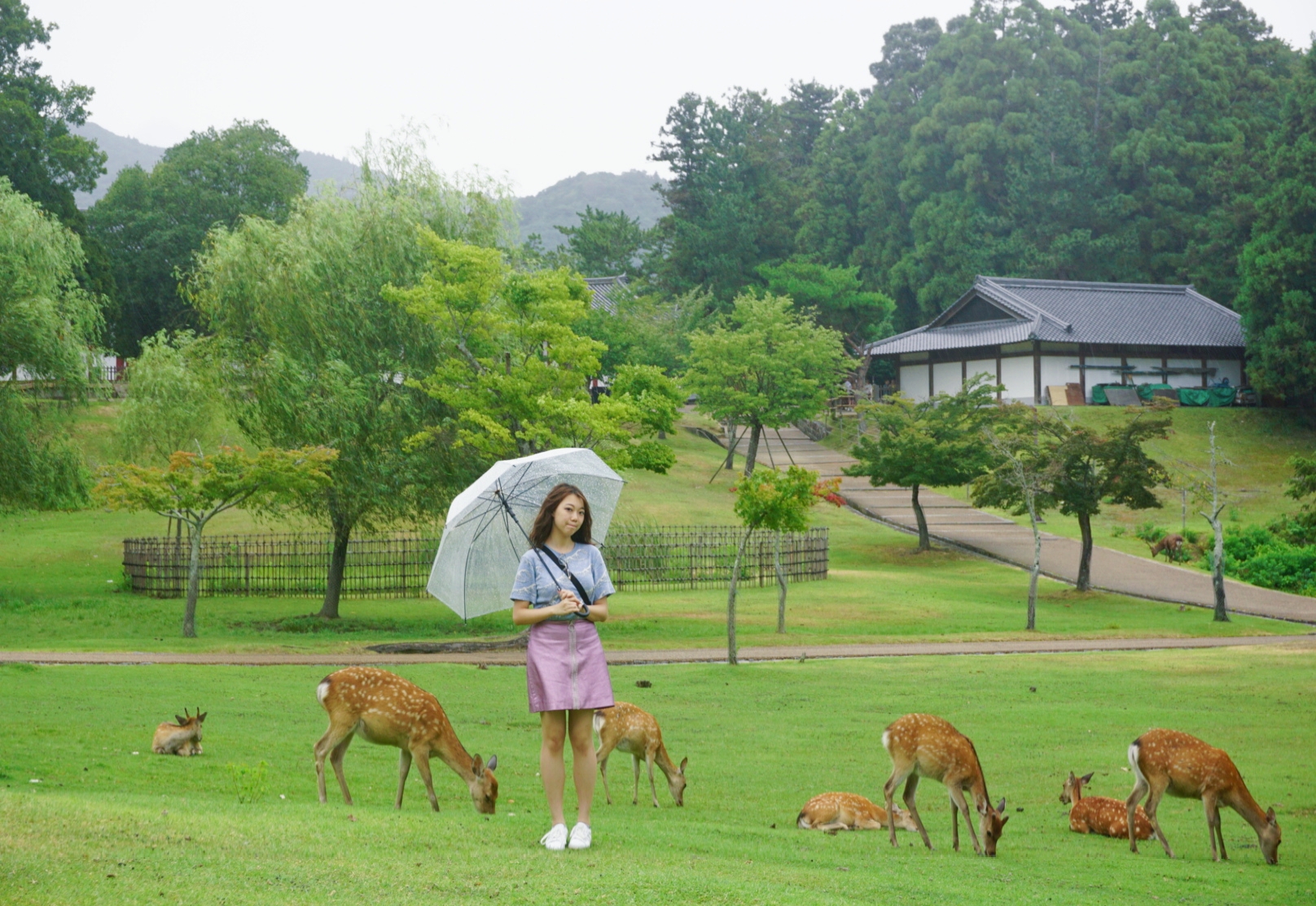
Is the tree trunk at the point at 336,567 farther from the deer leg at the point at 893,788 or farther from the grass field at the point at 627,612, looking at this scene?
the deer leg at the point at 893,788

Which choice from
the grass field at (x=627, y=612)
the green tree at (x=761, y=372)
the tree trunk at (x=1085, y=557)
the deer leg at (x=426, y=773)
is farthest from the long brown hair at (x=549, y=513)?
the green tree at (x=761, y=372)

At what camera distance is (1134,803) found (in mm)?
8453

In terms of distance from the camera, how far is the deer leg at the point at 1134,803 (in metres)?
8.35

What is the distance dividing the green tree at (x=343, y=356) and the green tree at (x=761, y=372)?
2260 centimetres

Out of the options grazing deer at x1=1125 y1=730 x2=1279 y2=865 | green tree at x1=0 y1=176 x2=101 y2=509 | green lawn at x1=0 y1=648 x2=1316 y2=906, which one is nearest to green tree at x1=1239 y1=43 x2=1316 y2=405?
green lawn at x1=0 y1=648 x2=1316 y2=906

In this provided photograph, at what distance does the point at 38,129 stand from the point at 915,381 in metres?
40.7

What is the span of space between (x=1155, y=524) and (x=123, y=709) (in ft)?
120

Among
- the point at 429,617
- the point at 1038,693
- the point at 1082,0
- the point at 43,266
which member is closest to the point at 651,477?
the point at 429,617

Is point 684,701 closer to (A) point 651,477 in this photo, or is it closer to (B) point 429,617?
(B) point 429,617

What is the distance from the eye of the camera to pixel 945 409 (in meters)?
38.2

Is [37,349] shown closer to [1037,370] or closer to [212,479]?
[212,479]

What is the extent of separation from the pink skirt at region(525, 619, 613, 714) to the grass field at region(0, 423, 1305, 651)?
15.6 metres

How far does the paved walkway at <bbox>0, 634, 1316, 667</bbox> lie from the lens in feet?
62.0

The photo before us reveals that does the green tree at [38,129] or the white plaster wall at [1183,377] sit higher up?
the green tree at [38,129]
